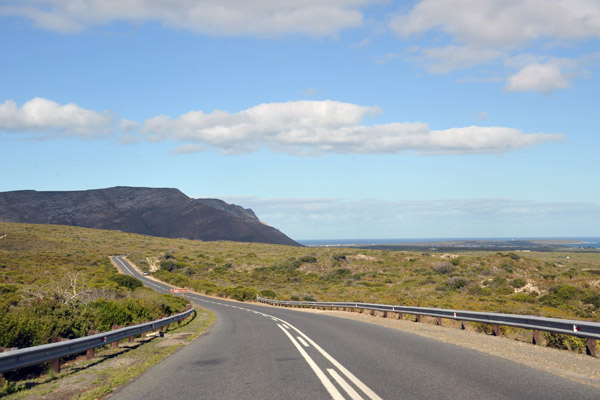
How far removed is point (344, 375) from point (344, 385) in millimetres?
918

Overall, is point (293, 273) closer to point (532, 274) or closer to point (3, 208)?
point (532, 274)

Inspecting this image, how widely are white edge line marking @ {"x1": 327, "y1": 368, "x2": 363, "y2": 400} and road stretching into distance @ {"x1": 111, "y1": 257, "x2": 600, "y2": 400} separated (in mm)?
16

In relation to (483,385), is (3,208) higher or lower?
higher

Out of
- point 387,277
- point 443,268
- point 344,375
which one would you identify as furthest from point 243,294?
point 344,375

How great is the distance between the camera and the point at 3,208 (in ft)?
586

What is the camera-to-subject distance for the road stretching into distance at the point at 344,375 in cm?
733

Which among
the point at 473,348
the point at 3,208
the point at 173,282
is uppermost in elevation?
the point at 3,208

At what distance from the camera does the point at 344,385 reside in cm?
791

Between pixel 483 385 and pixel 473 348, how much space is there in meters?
5.04

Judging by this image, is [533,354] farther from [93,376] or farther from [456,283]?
[456,283]

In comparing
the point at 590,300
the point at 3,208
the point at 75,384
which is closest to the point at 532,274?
the point at 590,300

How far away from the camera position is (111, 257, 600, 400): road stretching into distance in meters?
7.33

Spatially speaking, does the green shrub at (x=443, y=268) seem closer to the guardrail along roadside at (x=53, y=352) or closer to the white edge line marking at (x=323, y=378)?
the white edge line marking at (x=323, y=378)

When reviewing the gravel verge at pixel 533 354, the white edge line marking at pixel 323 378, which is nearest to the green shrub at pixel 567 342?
the gravel verge at pixel 533 354
